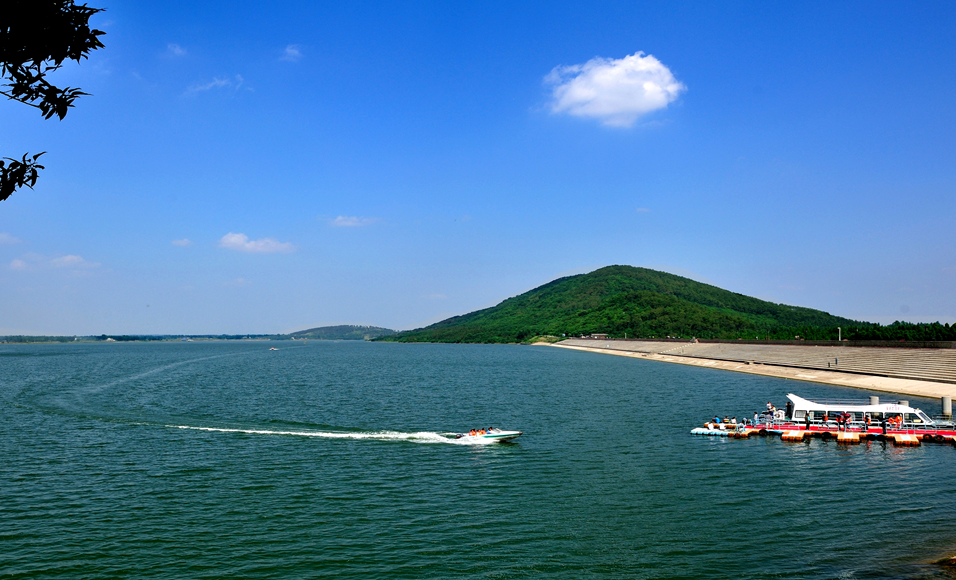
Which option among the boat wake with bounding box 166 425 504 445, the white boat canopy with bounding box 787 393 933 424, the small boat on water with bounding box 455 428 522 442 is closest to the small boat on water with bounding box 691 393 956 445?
the white boat canopy with bounding box 787 393 933 424

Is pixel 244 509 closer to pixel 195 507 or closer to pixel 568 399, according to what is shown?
pixel 195 507

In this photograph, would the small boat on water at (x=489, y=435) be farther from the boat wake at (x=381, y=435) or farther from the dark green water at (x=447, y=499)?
the dark green water at (x=447, y=499)

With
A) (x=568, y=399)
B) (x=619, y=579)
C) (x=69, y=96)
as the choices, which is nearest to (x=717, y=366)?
(x=568, y=399)

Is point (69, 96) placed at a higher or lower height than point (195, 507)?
higher

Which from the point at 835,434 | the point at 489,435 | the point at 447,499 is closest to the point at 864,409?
the point at 835,434

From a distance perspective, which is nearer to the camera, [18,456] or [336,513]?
[336,513]

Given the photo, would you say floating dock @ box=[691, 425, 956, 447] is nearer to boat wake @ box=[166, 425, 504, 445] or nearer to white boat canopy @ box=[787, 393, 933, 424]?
white boat canopy @ box=[787, 393, 933, 424]
